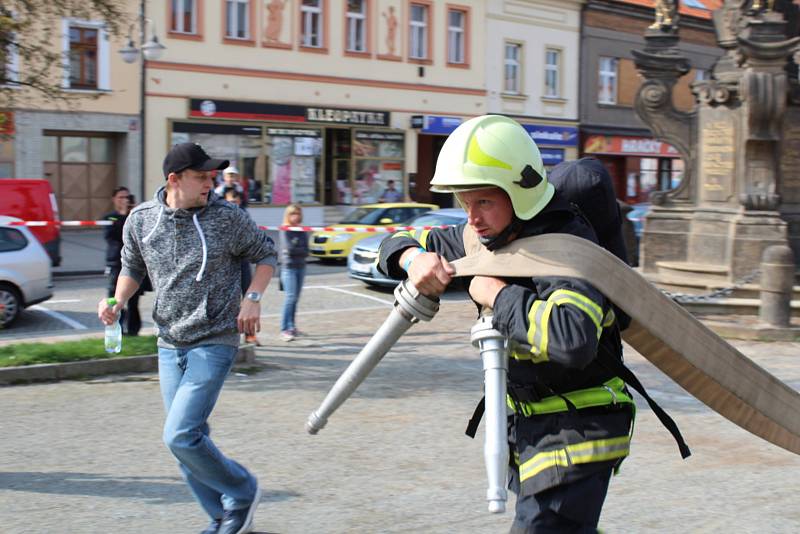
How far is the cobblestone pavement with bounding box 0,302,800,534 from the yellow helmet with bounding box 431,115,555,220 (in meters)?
2.72

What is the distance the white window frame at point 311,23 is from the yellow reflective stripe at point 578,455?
3037 cm

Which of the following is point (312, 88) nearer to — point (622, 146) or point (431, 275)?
point (622, 146)

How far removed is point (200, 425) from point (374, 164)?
98.5 feet

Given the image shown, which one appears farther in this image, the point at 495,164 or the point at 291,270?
the point at 291,270

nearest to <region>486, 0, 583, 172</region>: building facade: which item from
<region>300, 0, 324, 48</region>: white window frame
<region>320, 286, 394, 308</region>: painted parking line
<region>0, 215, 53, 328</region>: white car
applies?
<region>300, 0, 324, 48</region>: white window frame

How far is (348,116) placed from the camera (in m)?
33.0

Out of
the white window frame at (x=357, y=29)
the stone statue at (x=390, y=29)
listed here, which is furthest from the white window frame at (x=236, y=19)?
the stone statue at (x=390, y=29)

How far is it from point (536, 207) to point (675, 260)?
12.4 meters

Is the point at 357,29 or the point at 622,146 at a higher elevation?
the point at 357,29

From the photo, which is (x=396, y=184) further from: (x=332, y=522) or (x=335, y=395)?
(x=335, y=395)

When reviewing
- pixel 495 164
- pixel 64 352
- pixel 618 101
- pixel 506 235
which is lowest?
pixel 64 352

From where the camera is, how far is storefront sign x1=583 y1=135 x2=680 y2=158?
134 ft

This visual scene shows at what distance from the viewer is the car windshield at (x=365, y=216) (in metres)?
21.3

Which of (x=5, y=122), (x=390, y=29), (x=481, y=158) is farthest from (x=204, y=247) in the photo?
(x=390, y=29)
